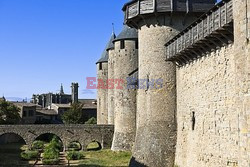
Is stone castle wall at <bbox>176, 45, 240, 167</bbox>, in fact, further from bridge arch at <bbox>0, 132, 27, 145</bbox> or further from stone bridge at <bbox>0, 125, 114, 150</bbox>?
bridge arch at <bbox>0, 132, 27, 145</bbox>

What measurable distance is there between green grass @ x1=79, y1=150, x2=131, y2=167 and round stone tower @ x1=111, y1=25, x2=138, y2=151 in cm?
66

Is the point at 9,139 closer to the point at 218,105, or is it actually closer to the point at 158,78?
the point at 158,78

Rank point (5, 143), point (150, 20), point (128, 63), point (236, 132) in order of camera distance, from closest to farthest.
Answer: point (236, 132) < point (150, 20) < point (128, 63) < point (5, 143)

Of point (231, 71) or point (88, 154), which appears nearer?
point (231, 71)

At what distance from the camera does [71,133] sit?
30.5m

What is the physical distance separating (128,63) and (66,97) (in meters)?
64.4

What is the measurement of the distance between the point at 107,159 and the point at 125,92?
4981 mm

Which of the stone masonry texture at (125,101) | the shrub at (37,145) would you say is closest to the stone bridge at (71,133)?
the shrub at (37,145)

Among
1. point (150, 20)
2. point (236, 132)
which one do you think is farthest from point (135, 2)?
point (236, 132)

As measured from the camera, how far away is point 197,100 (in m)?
14.6

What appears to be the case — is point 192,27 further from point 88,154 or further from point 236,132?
point 88,154

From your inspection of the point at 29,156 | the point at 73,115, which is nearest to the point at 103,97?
the point at 29,156

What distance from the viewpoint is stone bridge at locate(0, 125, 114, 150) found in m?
30.2

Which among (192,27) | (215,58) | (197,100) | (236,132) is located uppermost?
(192,27)
